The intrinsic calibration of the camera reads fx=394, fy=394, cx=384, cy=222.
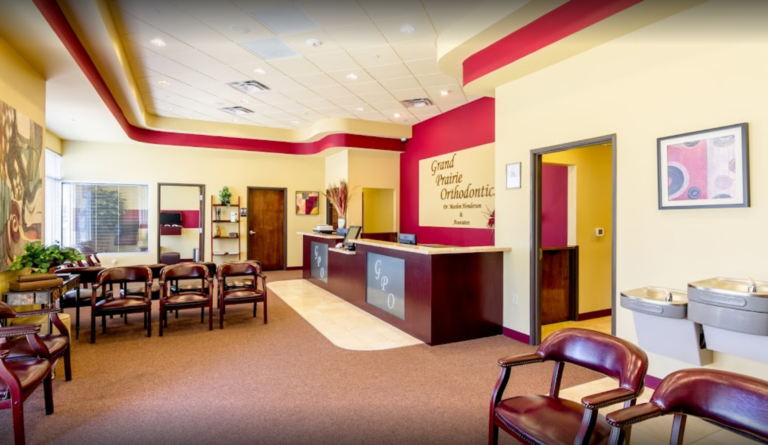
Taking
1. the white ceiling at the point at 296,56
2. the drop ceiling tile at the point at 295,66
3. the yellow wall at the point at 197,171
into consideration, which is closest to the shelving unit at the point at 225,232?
the yellow wall at the point at 197,171

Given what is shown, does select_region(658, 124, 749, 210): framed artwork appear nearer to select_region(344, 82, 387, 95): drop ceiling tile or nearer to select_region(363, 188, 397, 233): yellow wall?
select_region(344, 82, 387, 95): drop ceiling tile

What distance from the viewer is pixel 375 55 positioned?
16.6ft

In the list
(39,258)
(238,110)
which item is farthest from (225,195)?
(39,258)

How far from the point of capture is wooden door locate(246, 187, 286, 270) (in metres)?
10.2

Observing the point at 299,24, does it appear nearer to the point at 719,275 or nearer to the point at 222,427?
the point at 222,427

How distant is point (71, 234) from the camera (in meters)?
8.85

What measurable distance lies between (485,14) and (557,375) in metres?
3.43

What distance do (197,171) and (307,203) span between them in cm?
281

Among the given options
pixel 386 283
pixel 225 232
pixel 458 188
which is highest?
pixel 458 188

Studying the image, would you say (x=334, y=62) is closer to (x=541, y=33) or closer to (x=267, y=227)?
(x=541, y=33)

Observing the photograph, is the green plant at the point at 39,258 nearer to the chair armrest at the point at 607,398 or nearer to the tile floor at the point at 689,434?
the chair armrest at the point at 607,398

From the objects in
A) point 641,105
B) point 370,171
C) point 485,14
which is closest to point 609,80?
point 641,105

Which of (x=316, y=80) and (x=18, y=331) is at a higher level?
(x=316, y=80)

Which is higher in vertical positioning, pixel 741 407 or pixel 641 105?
pixel 641 105
